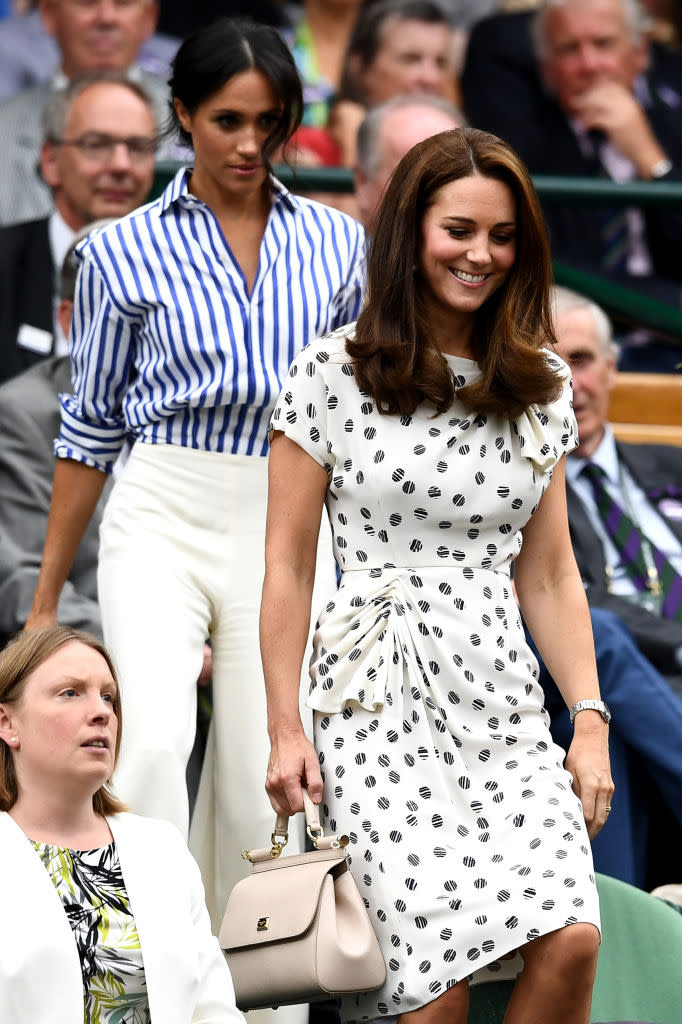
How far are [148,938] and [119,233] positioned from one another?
1471 mm

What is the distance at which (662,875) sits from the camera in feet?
13.2

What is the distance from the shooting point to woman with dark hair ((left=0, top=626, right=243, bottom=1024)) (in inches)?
96.8

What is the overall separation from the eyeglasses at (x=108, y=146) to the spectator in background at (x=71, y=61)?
90 cm

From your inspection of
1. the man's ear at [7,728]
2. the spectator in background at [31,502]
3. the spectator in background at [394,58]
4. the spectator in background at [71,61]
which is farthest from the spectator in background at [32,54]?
the man's ear at [7,728]

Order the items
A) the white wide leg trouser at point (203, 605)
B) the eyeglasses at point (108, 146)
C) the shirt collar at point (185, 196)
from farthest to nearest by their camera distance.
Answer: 1. the eyeglasses at point (108, 146)
2. the shirt collar at point (185, 196)
3. the white wide leg trouser at point (203, 605)

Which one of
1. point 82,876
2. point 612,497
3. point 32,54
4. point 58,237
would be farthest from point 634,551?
point 32,54

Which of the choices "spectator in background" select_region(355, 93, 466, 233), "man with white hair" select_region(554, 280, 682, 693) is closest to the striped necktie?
"man with white hair" select_region(554, 280, 682, 693)

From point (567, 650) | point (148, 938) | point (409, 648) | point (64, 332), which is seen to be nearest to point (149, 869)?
point (148, 938)

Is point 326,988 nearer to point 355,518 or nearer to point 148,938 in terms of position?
point 148,938

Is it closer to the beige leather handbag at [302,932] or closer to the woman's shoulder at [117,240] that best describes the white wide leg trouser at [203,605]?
the woman's shoulder at [117,240]

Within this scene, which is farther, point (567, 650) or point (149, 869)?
point (567, 650)

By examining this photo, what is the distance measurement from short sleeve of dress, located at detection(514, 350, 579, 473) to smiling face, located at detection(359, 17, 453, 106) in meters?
4.00

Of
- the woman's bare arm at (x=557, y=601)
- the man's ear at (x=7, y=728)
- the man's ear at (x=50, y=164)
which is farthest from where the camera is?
the man's ear at (x=50, y=164)

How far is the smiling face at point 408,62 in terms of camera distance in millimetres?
6738
